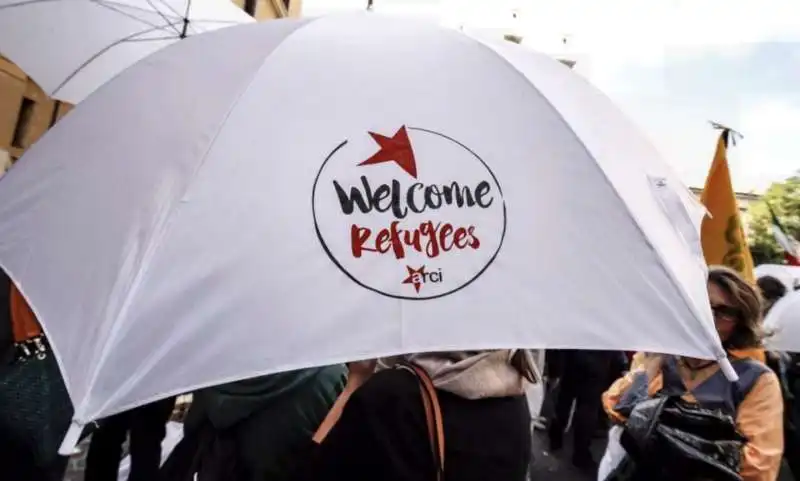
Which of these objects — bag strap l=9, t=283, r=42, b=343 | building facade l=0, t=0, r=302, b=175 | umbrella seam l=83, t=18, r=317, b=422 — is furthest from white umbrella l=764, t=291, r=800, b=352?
building facade l=0, t=0, r=302, b=175

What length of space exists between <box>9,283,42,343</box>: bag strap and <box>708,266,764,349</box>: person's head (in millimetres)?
2723

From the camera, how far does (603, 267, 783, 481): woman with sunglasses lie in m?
2.35

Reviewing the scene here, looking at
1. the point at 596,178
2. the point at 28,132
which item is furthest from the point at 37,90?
the point at 596,178

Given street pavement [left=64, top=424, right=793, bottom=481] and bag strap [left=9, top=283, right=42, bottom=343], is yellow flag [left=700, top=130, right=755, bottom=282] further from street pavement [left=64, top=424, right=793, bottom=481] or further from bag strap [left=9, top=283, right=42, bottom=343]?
bag strap [left=9, top=283, right=42, bottom=343]

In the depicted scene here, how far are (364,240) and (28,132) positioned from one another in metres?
6.95

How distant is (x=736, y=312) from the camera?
2.64m

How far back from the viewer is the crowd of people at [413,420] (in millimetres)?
1622

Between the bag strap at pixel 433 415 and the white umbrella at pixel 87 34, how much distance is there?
3.21 metres

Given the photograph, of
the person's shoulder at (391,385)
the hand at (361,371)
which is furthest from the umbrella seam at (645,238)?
the hand at (361,371)

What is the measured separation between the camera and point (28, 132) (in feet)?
22.6

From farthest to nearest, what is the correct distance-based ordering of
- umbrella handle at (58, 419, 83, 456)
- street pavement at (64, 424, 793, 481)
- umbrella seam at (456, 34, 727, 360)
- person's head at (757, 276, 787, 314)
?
street pavement at (64, 424, 793, 481) → person's head at (757, 276, 787, 314) → umbrella seam at (456, 34, 727, 360) → umbrella handle at (58, 419, 83, 456)

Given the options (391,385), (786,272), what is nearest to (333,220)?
(391,385)

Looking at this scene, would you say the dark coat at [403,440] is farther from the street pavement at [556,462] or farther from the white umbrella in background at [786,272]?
the white umbrella in background at [786,272]

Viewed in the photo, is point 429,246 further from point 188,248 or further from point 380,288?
point 188,248
